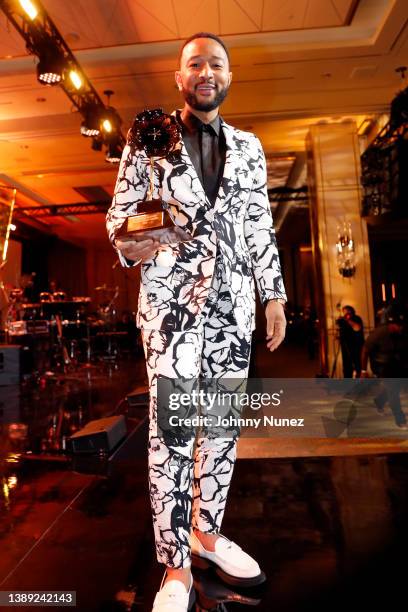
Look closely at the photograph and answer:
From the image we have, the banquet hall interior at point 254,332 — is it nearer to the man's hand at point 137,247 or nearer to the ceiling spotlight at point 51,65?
the ceiling spotlight at point 51,65

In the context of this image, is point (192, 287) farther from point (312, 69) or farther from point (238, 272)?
point (312, 69)

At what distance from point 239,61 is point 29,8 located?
2.68m

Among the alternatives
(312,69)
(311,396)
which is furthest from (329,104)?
(311,396)

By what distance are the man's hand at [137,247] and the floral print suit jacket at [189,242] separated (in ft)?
0.29

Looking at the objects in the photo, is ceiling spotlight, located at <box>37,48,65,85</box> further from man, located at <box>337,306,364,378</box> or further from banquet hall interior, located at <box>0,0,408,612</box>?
man, located at <box>337,306,364,378</box>

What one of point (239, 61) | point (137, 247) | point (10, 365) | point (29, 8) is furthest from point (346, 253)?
point (137, 247)

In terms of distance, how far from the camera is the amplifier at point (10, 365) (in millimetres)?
5773

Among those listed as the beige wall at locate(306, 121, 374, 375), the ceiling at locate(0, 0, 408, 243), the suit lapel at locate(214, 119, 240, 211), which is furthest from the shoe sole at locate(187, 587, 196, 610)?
the beige wall at locate(306, 121, 374, 375)

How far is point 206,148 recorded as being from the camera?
125cm

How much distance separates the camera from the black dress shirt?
1.21 meters

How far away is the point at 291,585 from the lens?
Answer: 44.1 inches

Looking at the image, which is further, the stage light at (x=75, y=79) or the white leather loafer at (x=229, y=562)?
the stage light at (x=75, y=79)

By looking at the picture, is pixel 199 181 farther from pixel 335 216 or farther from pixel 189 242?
pixel 335 216

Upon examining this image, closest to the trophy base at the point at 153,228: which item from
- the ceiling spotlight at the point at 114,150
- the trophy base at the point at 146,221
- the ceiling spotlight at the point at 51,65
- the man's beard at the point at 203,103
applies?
the trophy base at the point at 146,221
